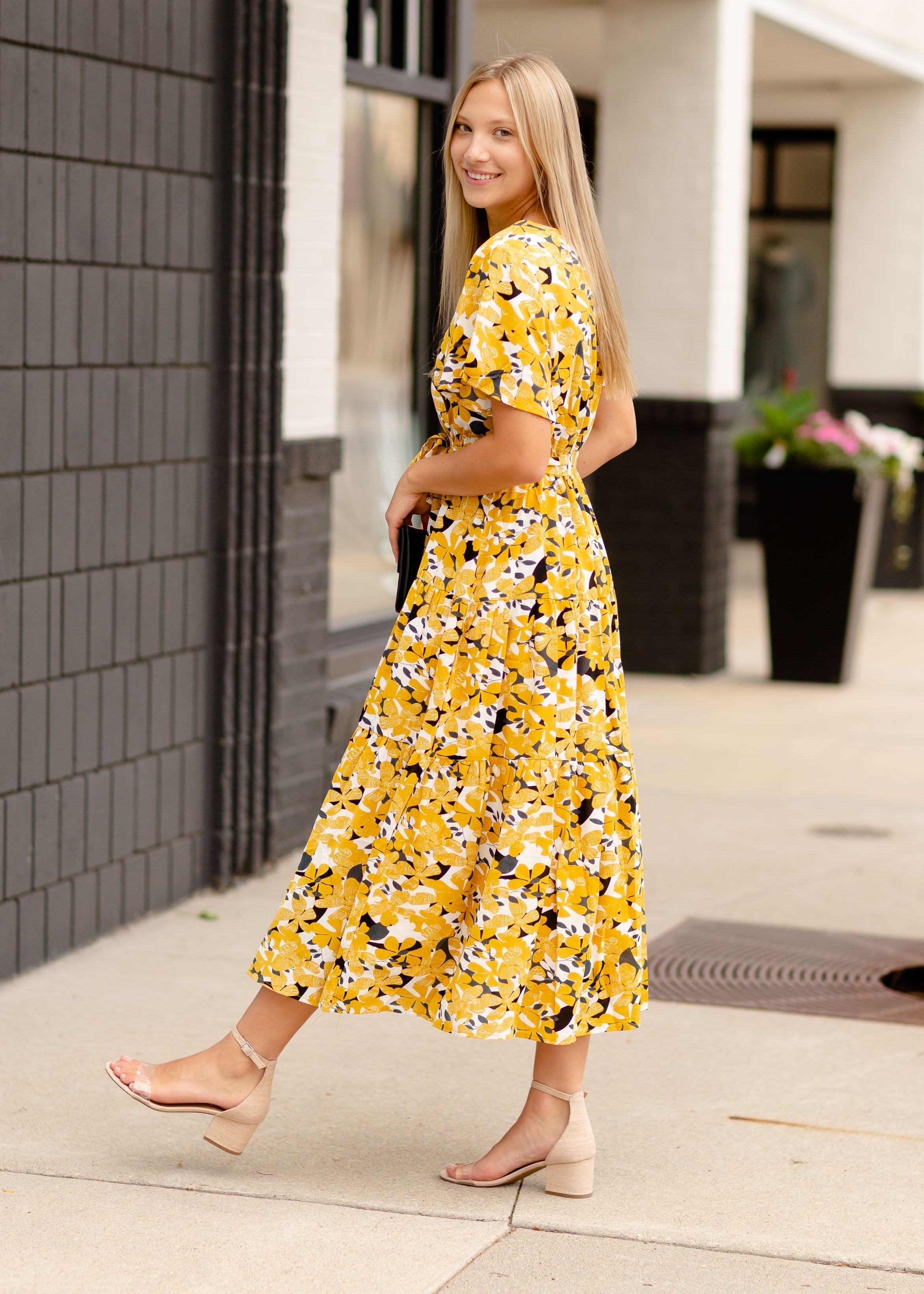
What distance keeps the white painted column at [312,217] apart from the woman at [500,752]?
97.0 inches

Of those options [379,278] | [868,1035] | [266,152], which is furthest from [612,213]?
[868,1035]

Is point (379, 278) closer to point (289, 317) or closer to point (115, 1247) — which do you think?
point (289, 317)

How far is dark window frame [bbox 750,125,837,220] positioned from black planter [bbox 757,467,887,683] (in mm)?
8085

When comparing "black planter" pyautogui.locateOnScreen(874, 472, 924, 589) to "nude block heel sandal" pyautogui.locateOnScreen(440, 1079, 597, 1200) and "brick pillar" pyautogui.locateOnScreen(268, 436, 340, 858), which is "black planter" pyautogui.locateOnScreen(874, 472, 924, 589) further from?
"nude block heel sandal" pyautogui.locateOnScreen(440, 1079, 597, 1200)

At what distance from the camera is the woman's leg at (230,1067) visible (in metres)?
3.56

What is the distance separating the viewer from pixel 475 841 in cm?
349

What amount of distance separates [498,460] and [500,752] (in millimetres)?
504

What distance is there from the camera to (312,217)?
6156 mm

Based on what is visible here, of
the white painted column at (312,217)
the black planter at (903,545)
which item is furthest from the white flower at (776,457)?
the black planter at (903,545)

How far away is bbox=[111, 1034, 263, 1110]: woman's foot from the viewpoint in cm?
356

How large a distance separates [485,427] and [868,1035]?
6.41 feet

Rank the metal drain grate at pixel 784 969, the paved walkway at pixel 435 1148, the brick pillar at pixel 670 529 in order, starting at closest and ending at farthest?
1. the paved walkway at pixel 435 1148
2. the metal drain grate at pixel 784 969
3. the brick pillar at pixel 670 529

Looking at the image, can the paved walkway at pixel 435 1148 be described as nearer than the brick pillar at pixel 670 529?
Yes

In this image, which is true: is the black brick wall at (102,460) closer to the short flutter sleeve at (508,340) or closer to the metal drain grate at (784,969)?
the metal drain grate at (784,969)
